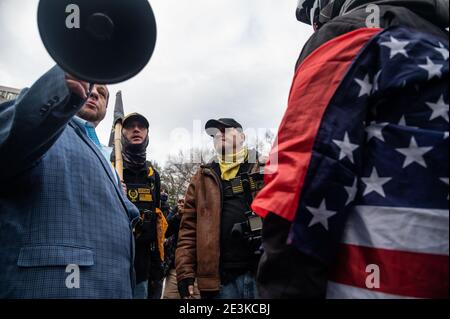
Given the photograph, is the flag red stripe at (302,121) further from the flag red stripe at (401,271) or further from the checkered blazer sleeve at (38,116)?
the checkered blazer sleeve at (38,116)

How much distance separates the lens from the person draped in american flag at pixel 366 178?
3.07 feet

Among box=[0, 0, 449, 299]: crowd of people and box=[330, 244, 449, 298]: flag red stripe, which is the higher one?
box=[0, 0, 449, 299]: crowd of people

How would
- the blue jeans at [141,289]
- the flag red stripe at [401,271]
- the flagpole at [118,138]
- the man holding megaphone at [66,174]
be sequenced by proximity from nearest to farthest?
the flag red stripe at [401,271], the man holding megaphone at [66,174], the blue jeans at [141,289], the flagpole at [118,138]

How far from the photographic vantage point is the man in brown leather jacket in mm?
3016

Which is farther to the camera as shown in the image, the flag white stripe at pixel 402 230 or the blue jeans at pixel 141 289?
the blue jeans at pixel 141 289

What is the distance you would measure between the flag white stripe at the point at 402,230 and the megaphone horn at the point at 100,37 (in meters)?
0.88

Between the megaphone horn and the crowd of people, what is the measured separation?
0.73 feet

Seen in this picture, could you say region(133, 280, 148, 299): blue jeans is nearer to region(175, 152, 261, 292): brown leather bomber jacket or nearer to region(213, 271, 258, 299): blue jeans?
region(175, 152, 261, 292): brown leather bomber jacket

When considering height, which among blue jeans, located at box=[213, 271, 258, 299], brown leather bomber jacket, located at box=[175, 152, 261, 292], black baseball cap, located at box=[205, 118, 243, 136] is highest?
black baseball cap, located at box=[205, 118, 243, 136]

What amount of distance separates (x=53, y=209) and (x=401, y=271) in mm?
1394

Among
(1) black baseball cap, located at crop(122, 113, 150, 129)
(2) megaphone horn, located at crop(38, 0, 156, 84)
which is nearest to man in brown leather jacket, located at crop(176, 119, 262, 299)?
(1) black baseball cap, located at crop(122, 113, 150, 129)

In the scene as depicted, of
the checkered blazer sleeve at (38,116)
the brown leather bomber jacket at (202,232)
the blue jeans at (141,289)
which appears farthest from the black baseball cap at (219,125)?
the checkered blazer sleeve at (38,116)

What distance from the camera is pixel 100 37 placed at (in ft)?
3.96

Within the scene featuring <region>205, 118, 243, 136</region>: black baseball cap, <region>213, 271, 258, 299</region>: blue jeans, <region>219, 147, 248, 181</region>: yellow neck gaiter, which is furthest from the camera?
<region>205, 118, 243, 136</region>: black baseball cap
